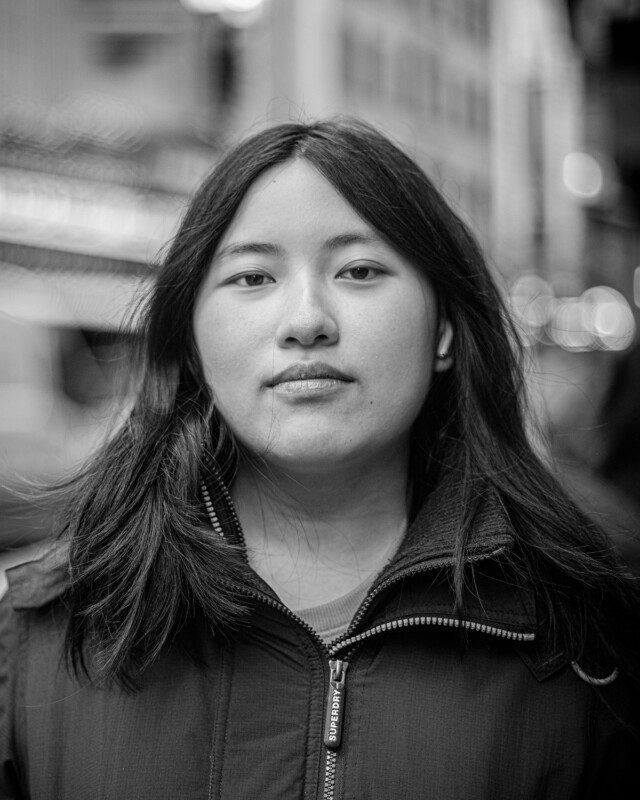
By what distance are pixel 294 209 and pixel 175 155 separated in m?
13.1

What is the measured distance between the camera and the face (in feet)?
5.52

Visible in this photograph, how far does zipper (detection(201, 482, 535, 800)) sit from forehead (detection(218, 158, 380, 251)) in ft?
2.10

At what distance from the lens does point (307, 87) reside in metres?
21.1

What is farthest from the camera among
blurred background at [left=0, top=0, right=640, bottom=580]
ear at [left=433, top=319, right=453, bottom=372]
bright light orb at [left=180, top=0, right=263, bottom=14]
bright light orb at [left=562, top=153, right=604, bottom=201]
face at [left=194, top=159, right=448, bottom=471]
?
bright light orb at [left=562, top=153, right=604, bottom=201]

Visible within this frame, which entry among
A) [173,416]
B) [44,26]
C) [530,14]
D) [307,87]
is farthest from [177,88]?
[530,14]

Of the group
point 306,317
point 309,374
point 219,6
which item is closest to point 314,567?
point 309,374

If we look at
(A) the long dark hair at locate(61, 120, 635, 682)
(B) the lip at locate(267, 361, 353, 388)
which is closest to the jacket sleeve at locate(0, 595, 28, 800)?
(A) the long dark hair at locate(61, 120, 635, 682)

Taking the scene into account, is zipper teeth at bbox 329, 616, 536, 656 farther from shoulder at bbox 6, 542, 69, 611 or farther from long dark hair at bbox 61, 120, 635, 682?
shoulder at bbox 6, 542, 69, 611

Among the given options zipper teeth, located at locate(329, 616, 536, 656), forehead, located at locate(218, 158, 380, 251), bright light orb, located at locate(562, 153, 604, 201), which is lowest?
zipper teeth, located at locate(329, 616, 536, 656)

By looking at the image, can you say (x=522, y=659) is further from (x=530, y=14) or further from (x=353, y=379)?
(x=530, y=14)

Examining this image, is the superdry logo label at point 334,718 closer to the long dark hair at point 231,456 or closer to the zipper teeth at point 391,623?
the zipper teeth at point 391,623

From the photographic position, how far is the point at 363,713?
161 centimetres

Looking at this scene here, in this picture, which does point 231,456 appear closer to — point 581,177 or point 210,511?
point 210,511

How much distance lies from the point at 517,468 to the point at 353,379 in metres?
0.45
